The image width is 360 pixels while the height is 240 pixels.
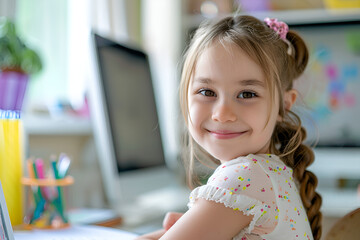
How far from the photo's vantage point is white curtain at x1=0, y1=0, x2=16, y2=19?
187 centimetres

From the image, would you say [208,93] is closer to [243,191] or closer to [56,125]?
[243,191]

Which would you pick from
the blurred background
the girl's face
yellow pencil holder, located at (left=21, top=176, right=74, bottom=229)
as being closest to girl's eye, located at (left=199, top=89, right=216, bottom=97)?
the girl's face

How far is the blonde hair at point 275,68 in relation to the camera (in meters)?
0.82

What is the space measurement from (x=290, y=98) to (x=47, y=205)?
0.67 meters

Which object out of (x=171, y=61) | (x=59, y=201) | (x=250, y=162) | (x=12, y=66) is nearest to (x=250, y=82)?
(x=250, y=162)

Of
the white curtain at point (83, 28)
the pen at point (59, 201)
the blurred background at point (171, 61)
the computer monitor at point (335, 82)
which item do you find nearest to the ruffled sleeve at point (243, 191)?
the pen at point (59, 201)

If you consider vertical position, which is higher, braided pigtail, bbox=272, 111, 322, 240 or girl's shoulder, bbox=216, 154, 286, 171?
girl's shoulder, bbox=216, 154, 286, 171

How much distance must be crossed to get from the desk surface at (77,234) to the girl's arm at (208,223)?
11.9 inches

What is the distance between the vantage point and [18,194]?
4.04 feet

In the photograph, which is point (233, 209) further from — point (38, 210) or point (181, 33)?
point (181, 33)

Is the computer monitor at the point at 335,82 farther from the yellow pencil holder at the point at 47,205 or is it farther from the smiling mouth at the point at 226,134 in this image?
the smiling mouth at the point at 226,134

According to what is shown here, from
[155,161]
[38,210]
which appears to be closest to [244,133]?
[38,210]

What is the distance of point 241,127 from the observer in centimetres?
80

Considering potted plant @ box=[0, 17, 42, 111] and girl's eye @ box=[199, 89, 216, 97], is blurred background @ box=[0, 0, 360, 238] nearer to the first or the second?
potted plant @ box=[0, 17, 42, 111]
